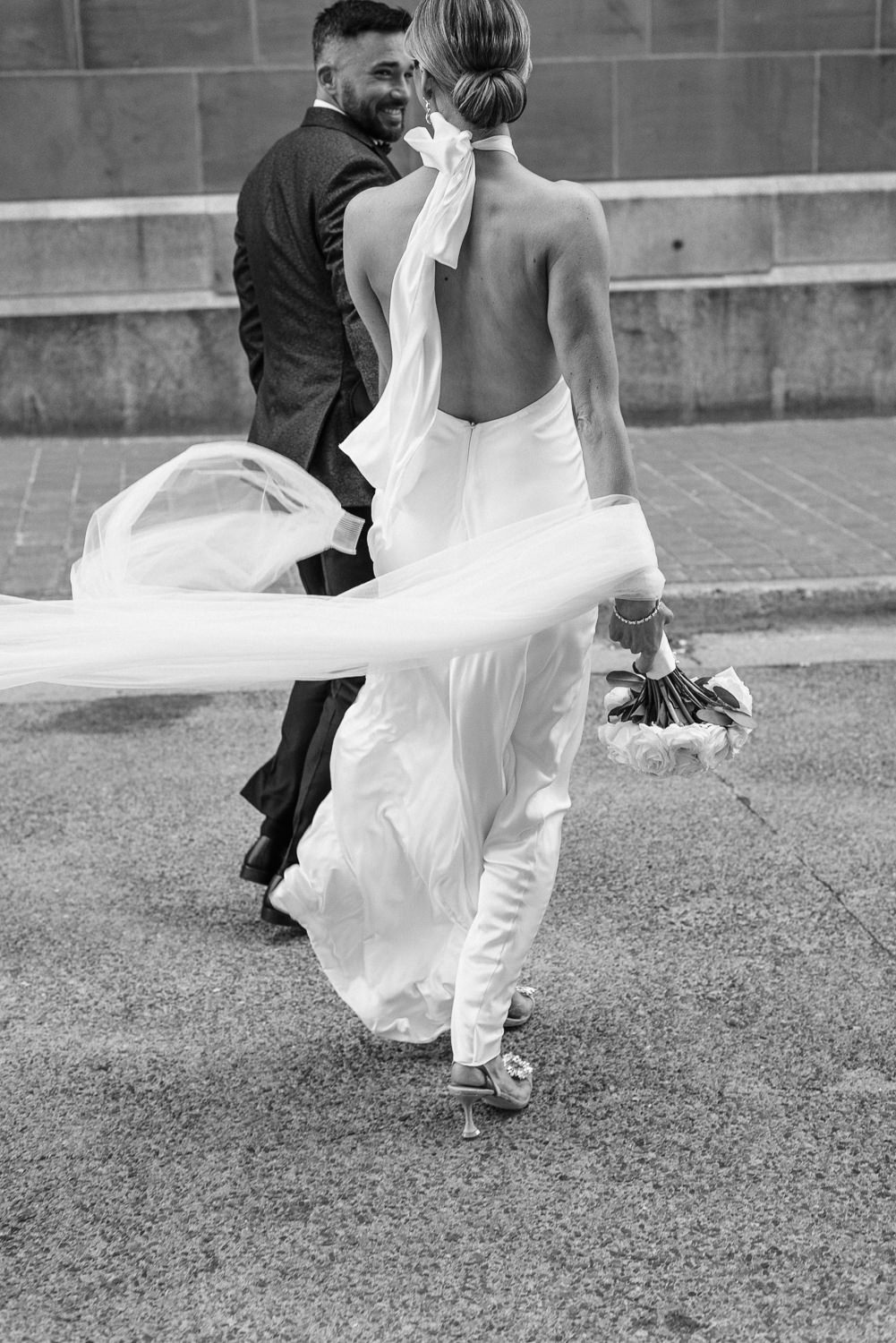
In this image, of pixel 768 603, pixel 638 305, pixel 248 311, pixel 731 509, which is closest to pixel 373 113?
pixel 248 311

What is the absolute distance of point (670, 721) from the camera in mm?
3115

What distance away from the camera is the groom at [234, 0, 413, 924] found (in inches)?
154

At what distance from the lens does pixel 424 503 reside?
3.14 metres

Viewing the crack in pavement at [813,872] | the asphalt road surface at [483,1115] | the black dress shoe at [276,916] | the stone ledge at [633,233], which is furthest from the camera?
the stone ledge at [633,233]

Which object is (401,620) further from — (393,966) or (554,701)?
(393,966)

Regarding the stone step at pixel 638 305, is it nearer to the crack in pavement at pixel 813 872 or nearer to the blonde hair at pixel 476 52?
Result: the crack in pavement at pixel 813 872

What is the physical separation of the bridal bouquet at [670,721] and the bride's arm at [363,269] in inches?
31.0

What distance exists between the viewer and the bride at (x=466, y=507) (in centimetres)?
290

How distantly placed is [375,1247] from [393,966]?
28.4 inches

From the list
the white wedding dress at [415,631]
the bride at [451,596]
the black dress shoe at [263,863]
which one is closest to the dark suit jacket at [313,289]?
the white wedding dress at [415,631]

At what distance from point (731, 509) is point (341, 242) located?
4.98 m

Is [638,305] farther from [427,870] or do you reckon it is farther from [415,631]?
[415,631]

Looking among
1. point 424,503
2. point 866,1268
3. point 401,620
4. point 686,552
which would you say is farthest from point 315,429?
point 686,552

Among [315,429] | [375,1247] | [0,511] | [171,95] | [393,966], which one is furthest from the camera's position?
[171,95]
